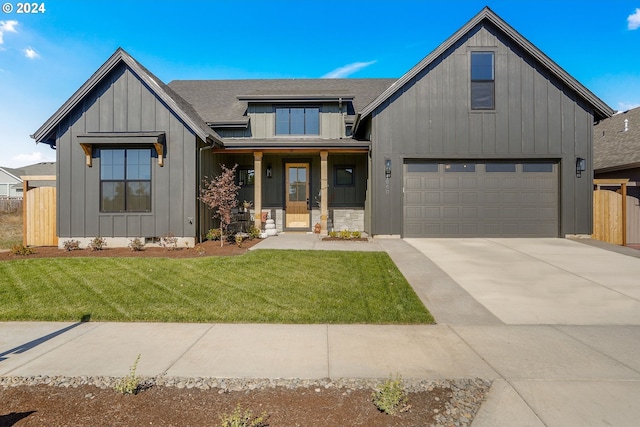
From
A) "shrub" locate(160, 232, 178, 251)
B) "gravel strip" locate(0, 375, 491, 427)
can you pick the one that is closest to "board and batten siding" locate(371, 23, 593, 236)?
"shrub" locate(160, 232, 178, 251)

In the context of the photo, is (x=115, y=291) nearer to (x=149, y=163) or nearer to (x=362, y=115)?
(x=149, y=163)

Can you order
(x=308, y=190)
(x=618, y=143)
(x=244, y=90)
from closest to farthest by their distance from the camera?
(x=308, y=190)
(x=618, y=143)
(x=244, y=90)

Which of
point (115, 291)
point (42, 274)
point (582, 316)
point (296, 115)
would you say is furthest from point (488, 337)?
point (296, 115)

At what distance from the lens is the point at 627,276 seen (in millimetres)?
6562

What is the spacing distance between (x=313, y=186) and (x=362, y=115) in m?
3.79

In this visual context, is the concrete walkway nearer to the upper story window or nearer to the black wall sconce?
the black wall sconce

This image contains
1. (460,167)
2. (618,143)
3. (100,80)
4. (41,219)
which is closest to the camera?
(100,80)

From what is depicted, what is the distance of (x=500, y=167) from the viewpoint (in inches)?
438

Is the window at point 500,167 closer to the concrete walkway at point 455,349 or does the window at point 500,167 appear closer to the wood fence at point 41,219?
the concrete walkway at point 455,349

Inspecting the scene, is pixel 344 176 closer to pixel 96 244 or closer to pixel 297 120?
pixel 297 120

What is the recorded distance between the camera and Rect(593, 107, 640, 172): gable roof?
13.2 meters

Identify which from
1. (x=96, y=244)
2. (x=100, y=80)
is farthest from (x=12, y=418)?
(x=100, y=80)

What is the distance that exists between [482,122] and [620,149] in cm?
892

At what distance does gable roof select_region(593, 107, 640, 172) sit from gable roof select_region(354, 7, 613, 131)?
3.74m
